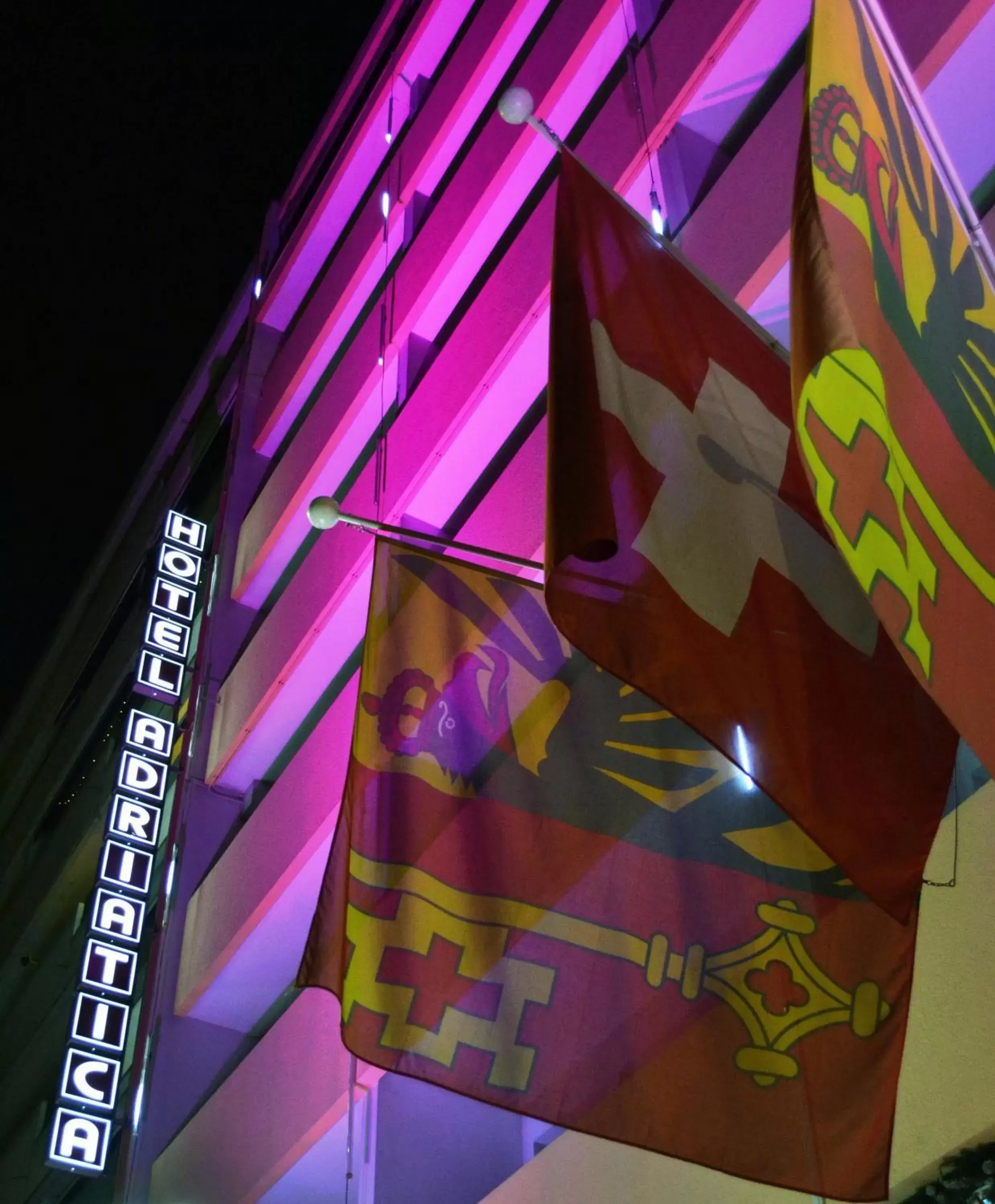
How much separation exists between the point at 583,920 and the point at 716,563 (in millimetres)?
1200

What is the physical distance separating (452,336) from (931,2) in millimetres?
4885

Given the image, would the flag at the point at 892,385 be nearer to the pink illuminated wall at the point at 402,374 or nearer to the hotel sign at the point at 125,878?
the pink illuminated wall at the point at 402,374

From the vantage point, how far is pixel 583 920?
12.8 feet

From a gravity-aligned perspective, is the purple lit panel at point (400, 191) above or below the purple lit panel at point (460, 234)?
above

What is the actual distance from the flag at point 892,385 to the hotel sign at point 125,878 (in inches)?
358

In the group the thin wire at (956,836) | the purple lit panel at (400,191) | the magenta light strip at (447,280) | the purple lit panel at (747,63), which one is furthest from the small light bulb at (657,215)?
the purple lit panel at (400,191)

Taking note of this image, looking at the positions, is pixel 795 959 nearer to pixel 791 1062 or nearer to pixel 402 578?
pixel 791 1062

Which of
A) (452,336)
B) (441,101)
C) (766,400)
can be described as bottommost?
(766,400)

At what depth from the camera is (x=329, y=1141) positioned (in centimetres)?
805

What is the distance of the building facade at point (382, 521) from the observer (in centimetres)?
629

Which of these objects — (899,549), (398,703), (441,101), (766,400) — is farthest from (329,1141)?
(441,101)

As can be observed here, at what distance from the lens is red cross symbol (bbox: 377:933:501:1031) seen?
384cm

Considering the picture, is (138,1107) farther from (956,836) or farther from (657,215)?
(956,836)

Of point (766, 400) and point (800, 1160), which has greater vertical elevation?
point (766, 400)
